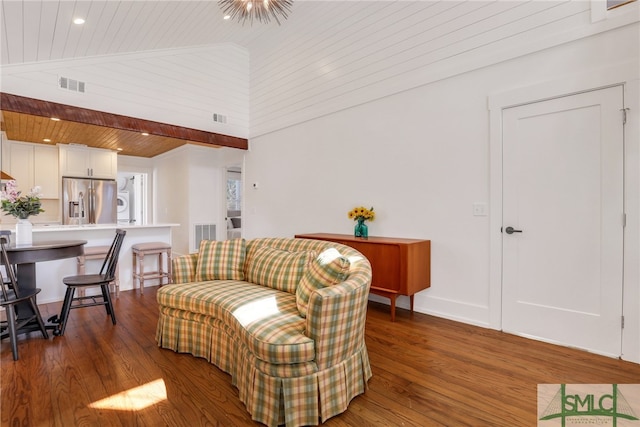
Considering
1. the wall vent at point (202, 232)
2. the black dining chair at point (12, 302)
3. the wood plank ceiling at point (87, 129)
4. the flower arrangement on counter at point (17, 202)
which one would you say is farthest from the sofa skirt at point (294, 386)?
the wall vent at point (202, 232)

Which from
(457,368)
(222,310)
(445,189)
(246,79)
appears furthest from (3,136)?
(457,368)

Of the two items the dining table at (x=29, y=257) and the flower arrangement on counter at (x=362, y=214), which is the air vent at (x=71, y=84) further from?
the flower arrangement on counter at (x=362, y=214)

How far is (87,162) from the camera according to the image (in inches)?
242

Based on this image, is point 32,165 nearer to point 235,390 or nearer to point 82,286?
point 82,286

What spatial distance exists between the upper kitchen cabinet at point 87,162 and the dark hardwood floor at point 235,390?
416 centimetres

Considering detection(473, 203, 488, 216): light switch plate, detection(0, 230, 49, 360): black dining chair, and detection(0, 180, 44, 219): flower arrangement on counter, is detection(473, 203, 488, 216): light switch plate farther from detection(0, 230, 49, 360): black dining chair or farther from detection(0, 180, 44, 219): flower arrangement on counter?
detection(0, 180, 44, 219): flower arrangement on counter

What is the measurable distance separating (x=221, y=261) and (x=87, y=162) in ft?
16.5

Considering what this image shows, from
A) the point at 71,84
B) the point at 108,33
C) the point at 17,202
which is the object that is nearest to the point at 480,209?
the point at 17,202

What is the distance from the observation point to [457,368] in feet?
7.55

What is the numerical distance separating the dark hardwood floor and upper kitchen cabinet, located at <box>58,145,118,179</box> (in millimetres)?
4162

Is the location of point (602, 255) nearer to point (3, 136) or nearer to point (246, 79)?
point (246, 79)

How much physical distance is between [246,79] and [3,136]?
4.28 metres

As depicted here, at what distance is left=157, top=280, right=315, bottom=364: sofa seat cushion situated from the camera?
1.66m

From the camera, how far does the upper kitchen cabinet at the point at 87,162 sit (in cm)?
589
